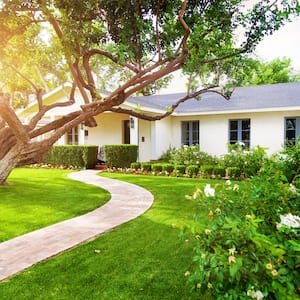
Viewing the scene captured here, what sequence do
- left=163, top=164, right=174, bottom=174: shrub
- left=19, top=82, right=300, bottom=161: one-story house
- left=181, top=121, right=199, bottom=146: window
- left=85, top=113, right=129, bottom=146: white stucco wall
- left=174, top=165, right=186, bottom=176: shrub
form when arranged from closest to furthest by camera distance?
1. left=174, top=165, right=186, bottom=176: shrub
2. left=163, top=164, right=174, bottom=174: shrub
3. left=19, top=82, right=300, bottom=161: one-story house
4. left=181, top=121, right=199, bottom=146: window
5. left=85, top=113, right=129, bottom=146: white stucco wall

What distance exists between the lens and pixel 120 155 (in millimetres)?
15188

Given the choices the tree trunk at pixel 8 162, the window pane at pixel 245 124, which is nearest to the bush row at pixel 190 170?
the window pane at pixel 245 124

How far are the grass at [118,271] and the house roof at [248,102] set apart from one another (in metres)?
9.62

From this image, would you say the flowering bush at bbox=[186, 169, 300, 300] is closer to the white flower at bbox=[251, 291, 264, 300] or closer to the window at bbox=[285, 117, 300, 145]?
the white flower at bbox=[251, 291, 264, 300]

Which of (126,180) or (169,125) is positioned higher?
(169,125)

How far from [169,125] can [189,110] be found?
1.55m

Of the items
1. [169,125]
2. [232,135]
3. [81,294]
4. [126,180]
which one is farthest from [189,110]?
[81,294]

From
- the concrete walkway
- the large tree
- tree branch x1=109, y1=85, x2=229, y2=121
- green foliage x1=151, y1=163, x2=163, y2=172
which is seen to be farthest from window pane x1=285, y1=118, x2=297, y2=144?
the concrete walkway

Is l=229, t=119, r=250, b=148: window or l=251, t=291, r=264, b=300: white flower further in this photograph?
l=229, t=119, r=250, b=148: window

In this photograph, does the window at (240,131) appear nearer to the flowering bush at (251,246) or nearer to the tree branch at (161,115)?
the tree branch at (161,115)

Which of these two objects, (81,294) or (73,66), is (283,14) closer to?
(73,66)

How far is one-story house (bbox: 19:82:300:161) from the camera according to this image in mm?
15133

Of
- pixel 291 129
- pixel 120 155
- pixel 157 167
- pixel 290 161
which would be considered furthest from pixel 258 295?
pixel 291 129

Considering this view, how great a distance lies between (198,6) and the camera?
8.53 m
